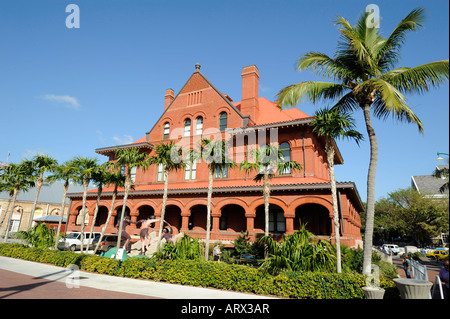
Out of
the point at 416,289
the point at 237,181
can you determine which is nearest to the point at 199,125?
the point at 237,181

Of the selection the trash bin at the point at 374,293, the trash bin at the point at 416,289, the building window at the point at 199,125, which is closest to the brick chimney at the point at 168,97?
the building window at the point at 199,125

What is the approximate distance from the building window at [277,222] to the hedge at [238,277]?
34.8 feet

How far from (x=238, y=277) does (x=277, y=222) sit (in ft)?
37.7

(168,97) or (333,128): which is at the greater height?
(168,97)

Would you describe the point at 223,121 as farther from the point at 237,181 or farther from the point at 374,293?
the point at 374,293

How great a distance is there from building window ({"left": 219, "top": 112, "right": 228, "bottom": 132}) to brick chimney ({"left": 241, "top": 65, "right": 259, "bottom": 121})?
1723mm

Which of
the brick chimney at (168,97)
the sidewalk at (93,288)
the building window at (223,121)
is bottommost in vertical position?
the sidewalk at (93,288)

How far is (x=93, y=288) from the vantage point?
10.5m

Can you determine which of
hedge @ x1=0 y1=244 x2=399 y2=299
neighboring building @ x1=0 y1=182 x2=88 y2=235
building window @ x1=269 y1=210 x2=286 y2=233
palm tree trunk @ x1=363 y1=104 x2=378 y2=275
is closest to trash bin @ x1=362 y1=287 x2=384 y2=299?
hedge @ x1=0 y1=244 x2=399 y2=299

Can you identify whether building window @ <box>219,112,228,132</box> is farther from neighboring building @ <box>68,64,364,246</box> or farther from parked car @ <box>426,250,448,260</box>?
parked car @ <box>426,250,448,260</box>

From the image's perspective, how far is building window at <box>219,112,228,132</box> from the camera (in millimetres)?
25531

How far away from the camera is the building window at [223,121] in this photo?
25.5 metres

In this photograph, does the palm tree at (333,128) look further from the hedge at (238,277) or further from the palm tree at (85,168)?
the palm tree at (85,168)
